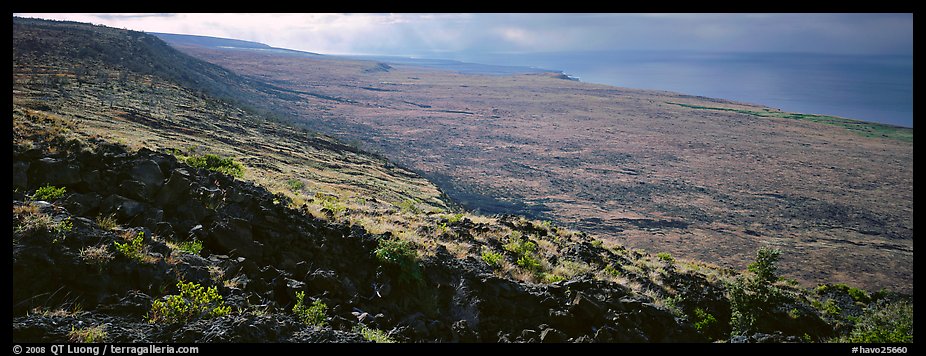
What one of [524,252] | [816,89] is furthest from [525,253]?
[816,89]

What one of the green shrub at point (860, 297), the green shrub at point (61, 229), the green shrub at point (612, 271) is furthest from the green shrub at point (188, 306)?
the green shrub at point (860, 297)

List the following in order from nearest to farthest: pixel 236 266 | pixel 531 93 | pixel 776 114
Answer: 1. pixel 236 266
2. pixel 776 114
3. pixel 531 93

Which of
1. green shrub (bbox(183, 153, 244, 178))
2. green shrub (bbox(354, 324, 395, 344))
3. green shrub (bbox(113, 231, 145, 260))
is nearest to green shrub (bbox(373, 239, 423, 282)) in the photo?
green shrub (bbox(354, 324, 395, 344))

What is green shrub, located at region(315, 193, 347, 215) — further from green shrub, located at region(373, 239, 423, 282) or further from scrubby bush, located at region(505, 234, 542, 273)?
scrubby bush, located at region(505, 234, 542, 273)
